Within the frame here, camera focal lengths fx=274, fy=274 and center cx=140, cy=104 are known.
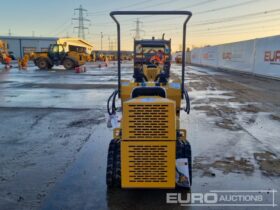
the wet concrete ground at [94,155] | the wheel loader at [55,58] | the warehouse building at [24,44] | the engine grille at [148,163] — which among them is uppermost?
the warehouse building at [24,44]

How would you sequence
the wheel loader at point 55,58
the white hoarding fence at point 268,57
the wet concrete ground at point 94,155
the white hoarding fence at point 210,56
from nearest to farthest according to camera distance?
the wet concrete ground at point 94,155
the white hoarding fence at point 268,57
the wheel loader at point 55,58
the white hoarding fence at point 210,56

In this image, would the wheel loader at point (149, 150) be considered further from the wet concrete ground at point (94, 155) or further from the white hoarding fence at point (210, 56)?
the white hoarding fence at point (210, 56)

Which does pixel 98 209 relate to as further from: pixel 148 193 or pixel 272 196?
pixel 272 196

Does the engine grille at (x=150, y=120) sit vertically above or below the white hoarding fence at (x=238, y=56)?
below

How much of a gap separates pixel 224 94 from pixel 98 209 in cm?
1044

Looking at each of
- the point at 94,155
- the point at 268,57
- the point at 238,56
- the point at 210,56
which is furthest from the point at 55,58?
the point at 94,155

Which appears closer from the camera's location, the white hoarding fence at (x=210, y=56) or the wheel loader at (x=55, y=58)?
the wheel loader at (x=55, y=58)

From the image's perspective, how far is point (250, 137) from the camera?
6.05 m

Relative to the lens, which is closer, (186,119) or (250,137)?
(250,137)

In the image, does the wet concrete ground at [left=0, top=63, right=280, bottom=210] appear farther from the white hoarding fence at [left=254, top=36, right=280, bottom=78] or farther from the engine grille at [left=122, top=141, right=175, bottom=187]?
the white hoarding fence at [left=254, top=36, right=280, bottom=78]

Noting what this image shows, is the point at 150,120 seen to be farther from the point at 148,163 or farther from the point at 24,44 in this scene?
the point at 24,44

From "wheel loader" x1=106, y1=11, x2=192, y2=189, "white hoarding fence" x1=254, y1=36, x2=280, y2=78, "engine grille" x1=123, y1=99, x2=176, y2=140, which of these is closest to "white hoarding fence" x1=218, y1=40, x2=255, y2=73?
"white hoarding fence" x1=254, y1=36, x2=280, y2=78

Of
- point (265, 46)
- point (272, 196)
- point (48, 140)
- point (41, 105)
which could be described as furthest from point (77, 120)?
point (265, 46)

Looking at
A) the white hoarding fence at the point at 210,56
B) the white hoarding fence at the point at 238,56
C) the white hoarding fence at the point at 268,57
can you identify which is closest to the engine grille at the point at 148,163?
the white hoarding fence at the point at 268,57
